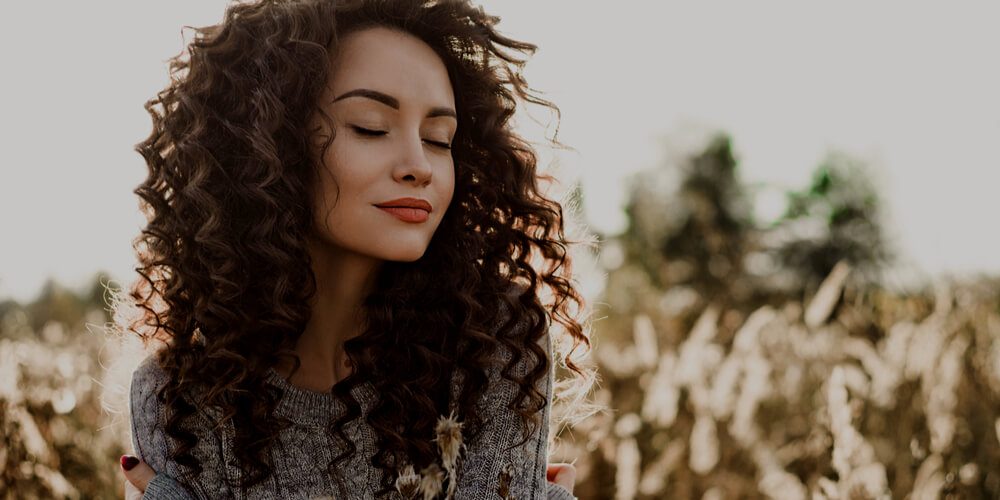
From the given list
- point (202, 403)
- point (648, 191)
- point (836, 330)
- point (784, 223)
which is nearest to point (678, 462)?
point (202, 403)

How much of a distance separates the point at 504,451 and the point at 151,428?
849mm

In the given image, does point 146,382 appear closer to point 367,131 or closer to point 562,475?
point 367,131

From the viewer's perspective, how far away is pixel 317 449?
2443 millimetres

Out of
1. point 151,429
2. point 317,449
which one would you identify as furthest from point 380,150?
point 151,429

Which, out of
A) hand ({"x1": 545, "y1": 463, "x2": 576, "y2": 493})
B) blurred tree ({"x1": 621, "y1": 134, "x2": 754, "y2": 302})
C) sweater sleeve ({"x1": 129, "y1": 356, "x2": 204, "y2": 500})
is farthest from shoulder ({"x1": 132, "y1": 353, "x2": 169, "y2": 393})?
blurred tree ({"x1": 621, "y1": 134, "x2": 754, "y2": 302})

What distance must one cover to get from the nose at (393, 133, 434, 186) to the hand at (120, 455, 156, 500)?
3.05 feet

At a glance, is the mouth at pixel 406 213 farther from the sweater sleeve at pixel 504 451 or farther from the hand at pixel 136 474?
the hand at pixel 136 474

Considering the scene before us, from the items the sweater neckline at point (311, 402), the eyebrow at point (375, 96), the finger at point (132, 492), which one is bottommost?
the finger at point (132, 492)

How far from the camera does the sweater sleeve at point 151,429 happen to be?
224 cm

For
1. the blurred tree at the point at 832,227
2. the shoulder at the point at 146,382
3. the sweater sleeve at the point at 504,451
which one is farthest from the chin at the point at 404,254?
the blurred tree at the point at 832,227

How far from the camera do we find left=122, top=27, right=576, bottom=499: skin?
2.23 m

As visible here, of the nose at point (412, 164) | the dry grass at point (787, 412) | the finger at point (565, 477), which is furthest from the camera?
the dry grass at point (787, 412)

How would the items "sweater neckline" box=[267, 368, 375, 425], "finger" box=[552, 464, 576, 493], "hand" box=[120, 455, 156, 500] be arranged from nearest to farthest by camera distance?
1. "hand" box=[120, 455, 156, 500]
2. "sweater neckline" box=[267, 368, 375, 425]
3. "finger" box=[552, 464, 576, 493]

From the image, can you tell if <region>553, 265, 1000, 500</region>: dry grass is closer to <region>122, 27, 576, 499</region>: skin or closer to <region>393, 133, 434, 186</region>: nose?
<region>122, 27, 576, 499</region>: skin
